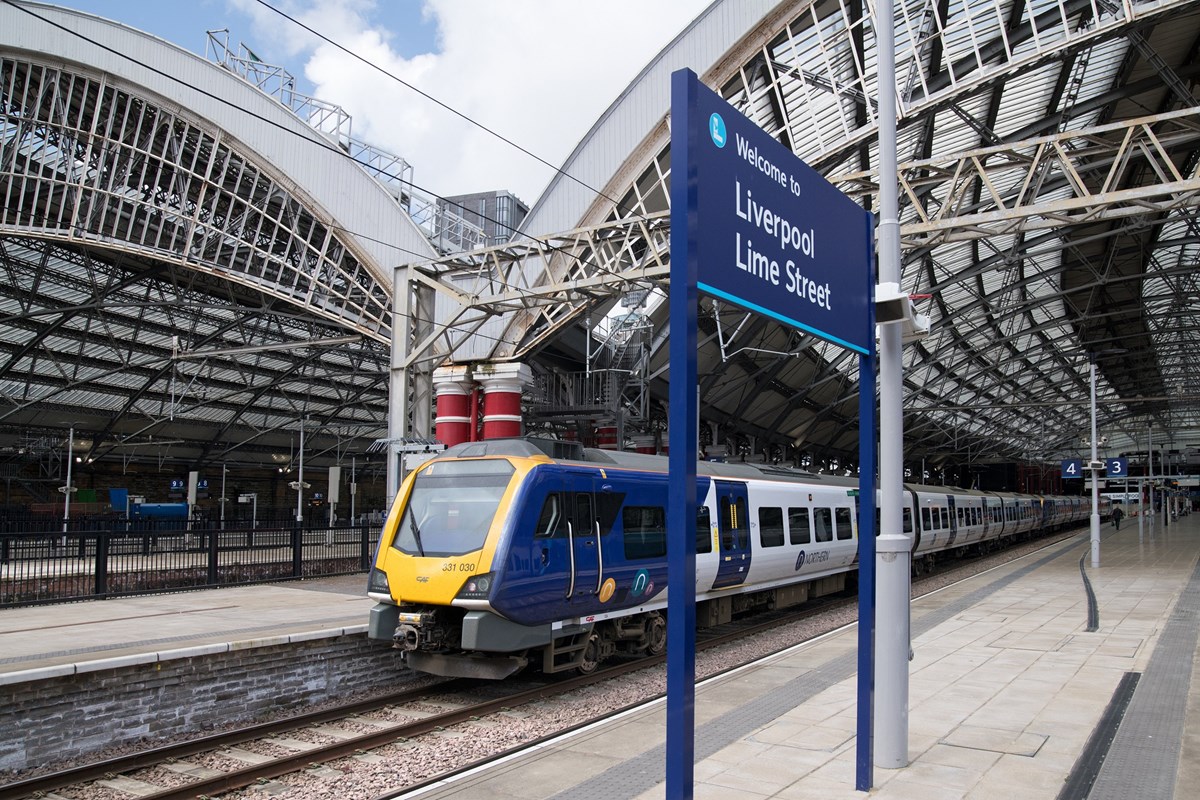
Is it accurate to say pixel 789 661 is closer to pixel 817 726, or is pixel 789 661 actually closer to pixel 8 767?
pixel 817 726

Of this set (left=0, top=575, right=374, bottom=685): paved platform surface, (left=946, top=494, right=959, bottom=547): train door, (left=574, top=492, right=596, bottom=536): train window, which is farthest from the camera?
(left=946, top=494, right=959, bottom=547): train door

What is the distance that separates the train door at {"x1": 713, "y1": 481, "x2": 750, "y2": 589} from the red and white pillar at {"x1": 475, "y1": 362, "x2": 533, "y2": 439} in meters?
9.14

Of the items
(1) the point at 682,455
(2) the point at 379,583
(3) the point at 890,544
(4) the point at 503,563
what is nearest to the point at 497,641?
(4) the point at 503,563

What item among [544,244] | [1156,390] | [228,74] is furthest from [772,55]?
[1156,390]

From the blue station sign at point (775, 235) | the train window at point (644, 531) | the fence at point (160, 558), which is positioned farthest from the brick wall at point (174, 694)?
the blue station sign at point (775, 235)

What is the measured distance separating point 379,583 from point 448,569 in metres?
1.25

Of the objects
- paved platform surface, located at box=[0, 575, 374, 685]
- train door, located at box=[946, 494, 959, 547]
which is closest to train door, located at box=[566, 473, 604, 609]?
paved platform surface, located at box=[0, 575, 374, 685]

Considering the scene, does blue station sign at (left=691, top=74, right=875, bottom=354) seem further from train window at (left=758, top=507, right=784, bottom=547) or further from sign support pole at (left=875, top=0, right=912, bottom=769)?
train window at (left=758, top=507, right=784, bottom=547)

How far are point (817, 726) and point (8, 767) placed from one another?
7.67 m

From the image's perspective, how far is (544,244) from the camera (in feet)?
67.5

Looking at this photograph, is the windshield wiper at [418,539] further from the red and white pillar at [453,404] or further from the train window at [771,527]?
the red and white pillar at [453,404]

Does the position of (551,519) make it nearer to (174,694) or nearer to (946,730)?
(174,694)

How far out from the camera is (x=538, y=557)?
1055 centimetres

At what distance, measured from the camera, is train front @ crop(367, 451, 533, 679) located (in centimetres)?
1014
